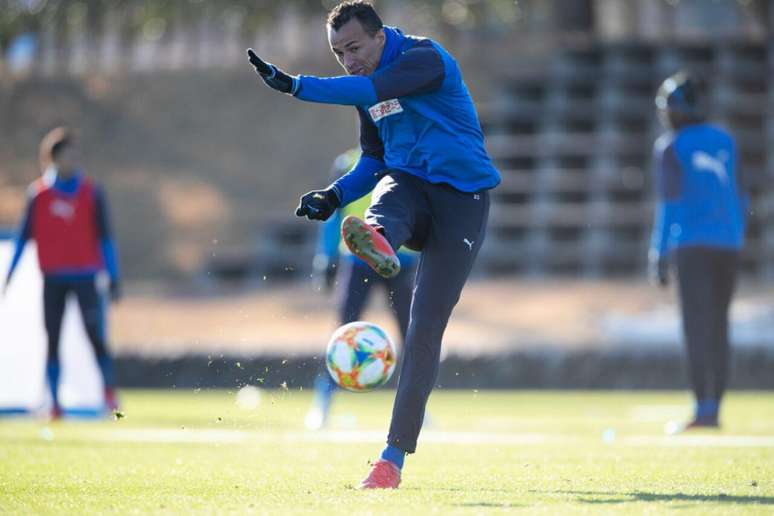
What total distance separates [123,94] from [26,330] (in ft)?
61.2

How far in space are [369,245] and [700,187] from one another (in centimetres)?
538

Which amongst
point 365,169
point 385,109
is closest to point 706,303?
point 365,169

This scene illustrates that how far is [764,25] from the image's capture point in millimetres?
27359

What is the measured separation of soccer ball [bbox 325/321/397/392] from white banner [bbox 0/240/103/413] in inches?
269

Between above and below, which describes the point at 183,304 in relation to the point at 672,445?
below

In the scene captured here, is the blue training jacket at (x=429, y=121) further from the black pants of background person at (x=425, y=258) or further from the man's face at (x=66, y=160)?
the man's face at (x=66, y=160)

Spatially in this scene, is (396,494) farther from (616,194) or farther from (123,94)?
(123,94)

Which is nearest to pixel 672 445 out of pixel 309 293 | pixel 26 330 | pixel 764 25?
pixel 26 330

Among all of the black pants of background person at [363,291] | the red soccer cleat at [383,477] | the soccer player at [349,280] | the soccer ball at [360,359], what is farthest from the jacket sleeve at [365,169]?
the black pants of background person at [363,291]

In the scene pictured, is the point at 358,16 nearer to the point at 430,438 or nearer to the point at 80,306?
the point at 430,438

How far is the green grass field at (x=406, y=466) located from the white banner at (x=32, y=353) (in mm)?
563

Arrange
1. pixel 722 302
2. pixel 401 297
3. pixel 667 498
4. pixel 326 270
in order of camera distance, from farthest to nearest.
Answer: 1. pixel 326 270
2. pixel 722 302
3. pixel 401 297
4. pixel 667 498

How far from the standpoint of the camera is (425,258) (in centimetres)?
704

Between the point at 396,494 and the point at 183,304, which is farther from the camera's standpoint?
the point at 183,304
